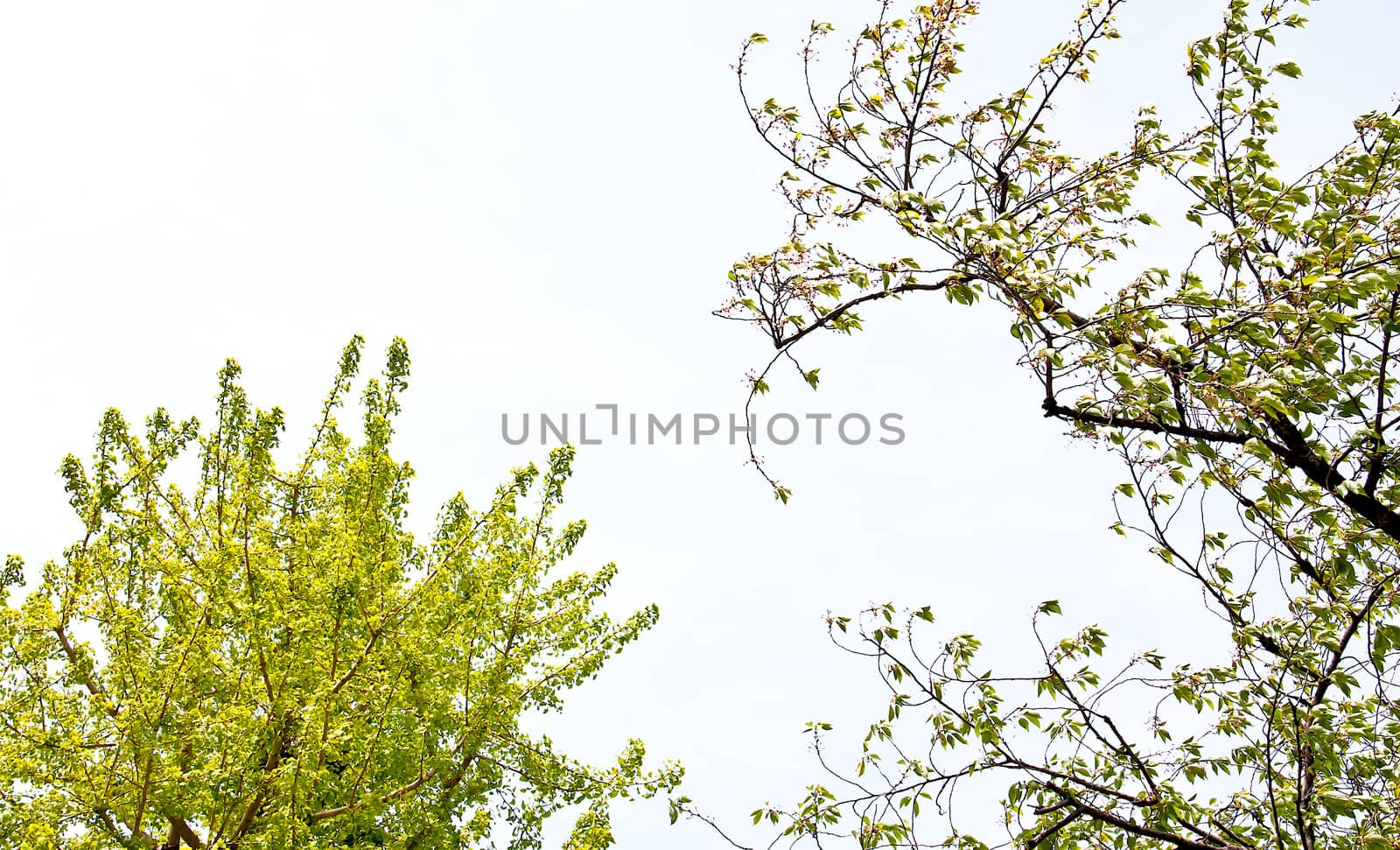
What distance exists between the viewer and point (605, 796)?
8508 mm

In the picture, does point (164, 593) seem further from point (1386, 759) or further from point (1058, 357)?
point (1386, 759)

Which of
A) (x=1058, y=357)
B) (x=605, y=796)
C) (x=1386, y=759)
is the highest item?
(x=1058, y=357)

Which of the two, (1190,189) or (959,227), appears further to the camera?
(1190,189)

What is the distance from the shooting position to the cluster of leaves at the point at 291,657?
22.8ft

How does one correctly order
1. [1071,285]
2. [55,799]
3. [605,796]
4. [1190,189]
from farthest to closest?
1. [605,796]
2. [55,799]
3. [1190,189]
4. [1071,285]

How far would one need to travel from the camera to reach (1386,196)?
15.8 feet

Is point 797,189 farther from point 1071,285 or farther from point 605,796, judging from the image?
point 605,796

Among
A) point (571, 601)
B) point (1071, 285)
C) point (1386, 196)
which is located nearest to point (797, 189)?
point (1071, 285)

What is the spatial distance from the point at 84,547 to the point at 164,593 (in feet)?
2.91

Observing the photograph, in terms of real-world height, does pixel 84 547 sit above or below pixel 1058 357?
above

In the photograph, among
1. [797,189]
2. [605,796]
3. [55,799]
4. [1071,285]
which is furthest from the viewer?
[605,796]

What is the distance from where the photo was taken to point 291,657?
7070 mm

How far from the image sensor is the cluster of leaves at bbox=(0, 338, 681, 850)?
6.94m

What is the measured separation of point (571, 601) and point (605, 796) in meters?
1.85
